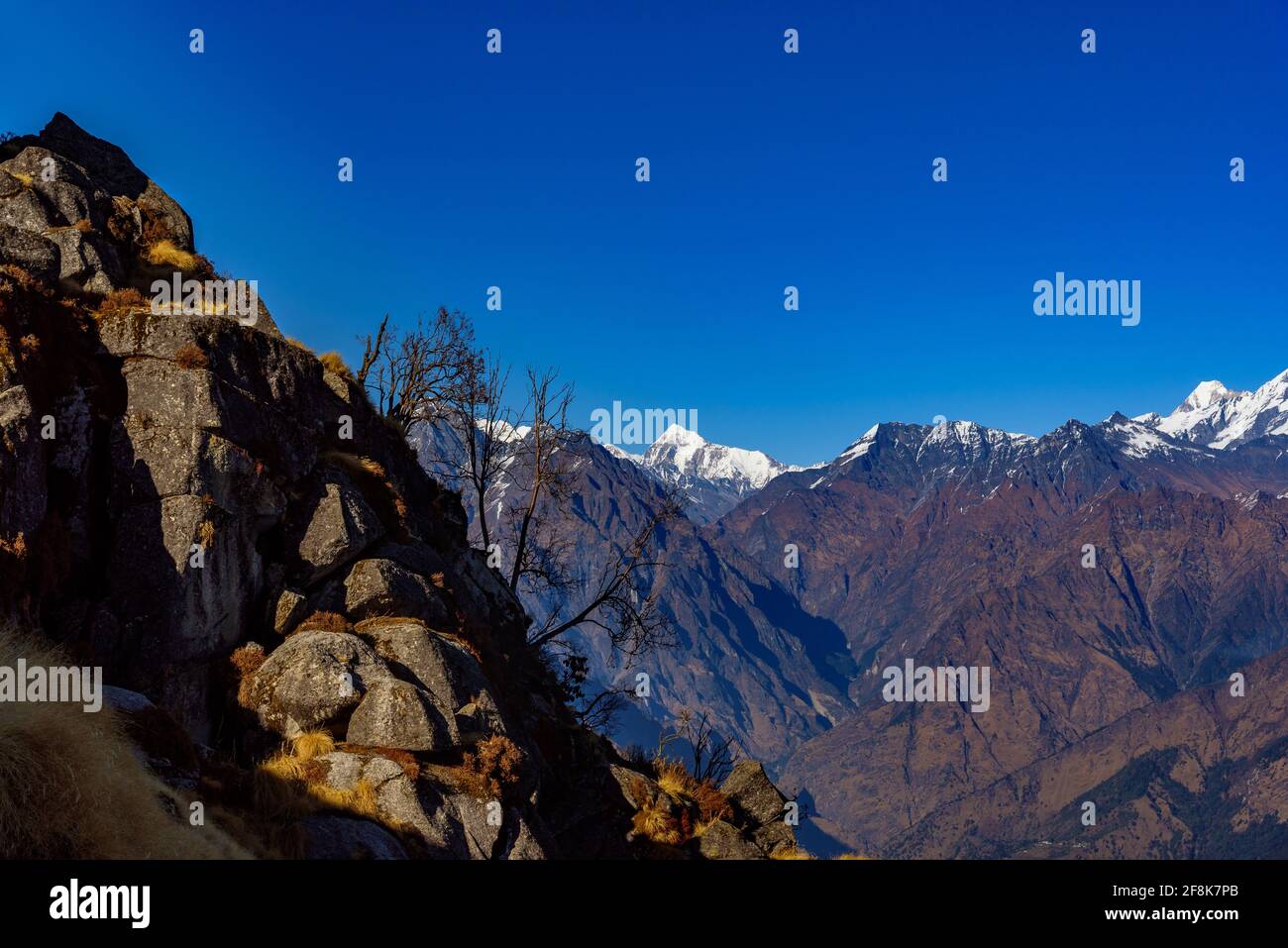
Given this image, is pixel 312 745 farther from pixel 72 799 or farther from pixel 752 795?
pixel 752 795

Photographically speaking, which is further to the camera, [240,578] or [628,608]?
[628,608]

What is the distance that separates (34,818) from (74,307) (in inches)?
633

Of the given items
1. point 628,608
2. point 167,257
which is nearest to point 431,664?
point 167,257

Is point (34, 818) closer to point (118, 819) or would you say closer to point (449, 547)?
point (118, 819)

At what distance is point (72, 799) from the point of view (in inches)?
375

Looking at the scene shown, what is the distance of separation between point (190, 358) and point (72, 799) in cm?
1405

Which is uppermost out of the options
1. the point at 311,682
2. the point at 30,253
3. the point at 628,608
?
the point at 30,253

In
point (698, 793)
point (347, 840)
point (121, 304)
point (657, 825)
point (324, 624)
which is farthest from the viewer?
point (698, 793)

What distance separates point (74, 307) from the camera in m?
20.9

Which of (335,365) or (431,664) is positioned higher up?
(335,365)

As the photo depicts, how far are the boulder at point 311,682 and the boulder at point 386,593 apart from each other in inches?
98.3

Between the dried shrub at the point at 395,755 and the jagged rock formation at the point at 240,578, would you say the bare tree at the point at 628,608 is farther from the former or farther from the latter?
the dried shrub at the point at 395,755

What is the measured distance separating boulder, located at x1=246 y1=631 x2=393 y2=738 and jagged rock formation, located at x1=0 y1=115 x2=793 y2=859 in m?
0.05
